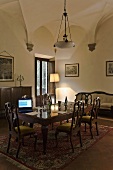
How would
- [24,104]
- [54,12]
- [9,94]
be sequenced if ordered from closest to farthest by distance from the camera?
[24,104] < [54,12] < [9,94]

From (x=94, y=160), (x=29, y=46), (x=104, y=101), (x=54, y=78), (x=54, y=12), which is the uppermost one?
(x=54, y=12)

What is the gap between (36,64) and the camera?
7.79m

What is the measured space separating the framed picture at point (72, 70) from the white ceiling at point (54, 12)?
1610mm

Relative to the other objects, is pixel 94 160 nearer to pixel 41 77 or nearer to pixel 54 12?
pixel 54 12

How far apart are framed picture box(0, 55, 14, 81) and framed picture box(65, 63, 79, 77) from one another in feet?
8.85

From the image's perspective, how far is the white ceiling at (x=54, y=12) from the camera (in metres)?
5.14

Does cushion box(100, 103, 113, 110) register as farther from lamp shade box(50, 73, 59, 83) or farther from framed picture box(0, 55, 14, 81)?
→ framed picture box(0, 55, 14, 81)

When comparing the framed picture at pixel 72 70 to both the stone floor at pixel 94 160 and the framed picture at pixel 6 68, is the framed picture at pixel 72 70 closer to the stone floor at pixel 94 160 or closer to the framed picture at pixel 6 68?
the framed picture at pixel 6 68

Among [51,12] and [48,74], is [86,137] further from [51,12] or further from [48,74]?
[48,74]

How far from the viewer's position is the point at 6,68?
→ 6406 mm

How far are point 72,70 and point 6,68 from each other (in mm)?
3063

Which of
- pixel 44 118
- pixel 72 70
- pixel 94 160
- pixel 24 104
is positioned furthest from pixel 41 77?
pixel 94 160

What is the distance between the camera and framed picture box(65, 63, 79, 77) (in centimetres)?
784

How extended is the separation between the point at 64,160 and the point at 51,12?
4.67 meters
